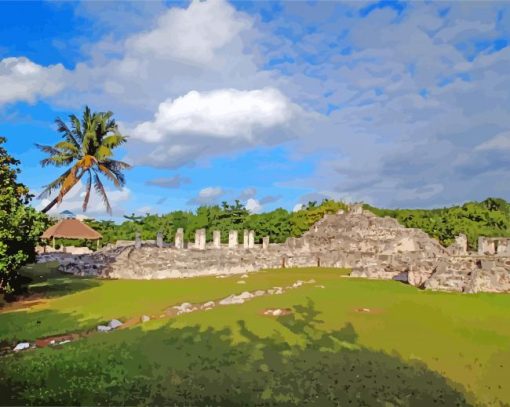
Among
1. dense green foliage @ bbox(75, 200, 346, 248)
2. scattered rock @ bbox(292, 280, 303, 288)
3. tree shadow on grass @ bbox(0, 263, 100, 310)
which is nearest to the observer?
tree shadow on grass @ bbox(0, 263, 100, 310)

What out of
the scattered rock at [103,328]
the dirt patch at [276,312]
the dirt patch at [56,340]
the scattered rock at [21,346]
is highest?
the dirt patch at [276,312]

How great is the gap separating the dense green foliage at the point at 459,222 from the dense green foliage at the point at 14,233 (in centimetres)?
4879

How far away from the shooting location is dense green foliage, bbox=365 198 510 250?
57500 mm

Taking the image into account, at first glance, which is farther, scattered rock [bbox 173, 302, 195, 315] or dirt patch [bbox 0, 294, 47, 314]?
dirt patch [bbox 0, 294, 47, 314]

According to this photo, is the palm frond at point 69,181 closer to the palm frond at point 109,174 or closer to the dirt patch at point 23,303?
the palm frond at point 109,174

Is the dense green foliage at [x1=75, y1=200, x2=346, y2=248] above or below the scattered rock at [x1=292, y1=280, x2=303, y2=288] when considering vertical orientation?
above

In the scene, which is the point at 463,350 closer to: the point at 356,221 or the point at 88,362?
the point at 88,362

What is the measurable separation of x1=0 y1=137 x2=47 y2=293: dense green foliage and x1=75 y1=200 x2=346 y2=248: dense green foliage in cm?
4246

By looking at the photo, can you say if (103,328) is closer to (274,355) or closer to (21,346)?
(21,346)

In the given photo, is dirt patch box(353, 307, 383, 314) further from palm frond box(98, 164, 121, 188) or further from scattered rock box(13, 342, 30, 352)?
palm frond box(98, 164, 121, 188)

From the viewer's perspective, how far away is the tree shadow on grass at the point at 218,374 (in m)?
9.68

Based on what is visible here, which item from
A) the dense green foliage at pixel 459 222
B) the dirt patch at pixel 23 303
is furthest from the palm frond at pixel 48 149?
the dense green foliage at pixel 459 222

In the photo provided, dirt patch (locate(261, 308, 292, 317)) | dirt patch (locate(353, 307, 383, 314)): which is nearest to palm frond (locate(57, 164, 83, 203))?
dirt patch (locate(261, 308, 292, 317))

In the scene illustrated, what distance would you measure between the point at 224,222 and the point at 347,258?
26.1 meters
